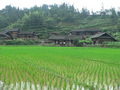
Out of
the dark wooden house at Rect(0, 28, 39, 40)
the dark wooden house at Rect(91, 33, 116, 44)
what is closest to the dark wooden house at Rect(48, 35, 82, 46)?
the dark wooden house at Rect(91, 33, 116, 44)

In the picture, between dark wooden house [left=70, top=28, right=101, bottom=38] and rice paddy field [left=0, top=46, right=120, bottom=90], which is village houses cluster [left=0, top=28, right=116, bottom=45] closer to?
dark wooden house [left=70, top=28, right=101, bottom=38]

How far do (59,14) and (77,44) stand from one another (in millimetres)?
44634

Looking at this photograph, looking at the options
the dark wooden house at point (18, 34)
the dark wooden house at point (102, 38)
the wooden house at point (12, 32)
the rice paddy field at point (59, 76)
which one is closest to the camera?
the rice paddy field at point (59, 76)

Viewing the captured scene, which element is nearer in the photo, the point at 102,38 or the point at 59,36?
the point at 102,38

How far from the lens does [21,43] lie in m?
45.2

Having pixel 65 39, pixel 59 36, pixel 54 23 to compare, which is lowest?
pixel 65 39

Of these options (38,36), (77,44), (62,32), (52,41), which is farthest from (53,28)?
(77,44)

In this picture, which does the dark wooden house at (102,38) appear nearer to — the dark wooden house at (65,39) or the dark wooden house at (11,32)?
the dark wooden house at (65,39)

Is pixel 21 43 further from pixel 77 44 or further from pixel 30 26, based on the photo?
pixel 30 26

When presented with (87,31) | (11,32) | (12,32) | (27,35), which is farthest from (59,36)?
(11,32)

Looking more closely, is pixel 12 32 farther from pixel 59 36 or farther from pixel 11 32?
pixel 59 36

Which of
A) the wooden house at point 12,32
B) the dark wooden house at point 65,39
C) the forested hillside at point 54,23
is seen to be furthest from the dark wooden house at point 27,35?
the dark wooden house at point 65,39

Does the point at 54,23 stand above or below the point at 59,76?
above

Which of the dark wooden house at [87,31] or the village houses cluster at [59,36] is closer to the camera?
the village houses cluster at [59,36]
